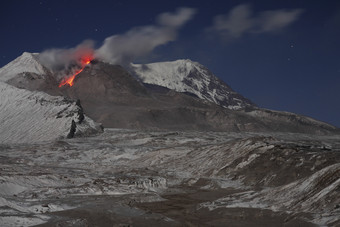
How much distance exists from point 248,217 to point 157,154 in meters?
43.5

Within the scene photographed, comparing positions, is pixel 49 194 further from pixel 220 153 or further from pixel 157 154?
pixel 157 154

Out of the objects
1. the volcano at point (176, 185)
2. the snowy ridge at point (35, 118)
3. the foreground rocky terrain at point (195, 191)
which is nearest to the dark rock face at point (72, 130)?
the snowy ridge at point (35, 118)

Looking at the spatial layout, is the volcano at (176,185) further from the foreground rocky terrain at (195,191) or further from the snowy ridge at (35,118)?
the snowy ridge at (35,118)

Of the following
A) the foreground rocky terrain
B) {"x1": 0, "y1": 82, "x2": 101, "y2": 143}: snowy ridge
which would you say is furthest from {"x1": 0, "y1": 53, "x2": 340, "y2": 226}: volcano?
{"x1": 0, "y1": 82, "x2": 101, "y2": 143}: snowy ridge

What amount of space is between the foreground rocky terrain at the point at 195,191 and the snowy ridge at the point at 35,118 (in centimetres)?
4180

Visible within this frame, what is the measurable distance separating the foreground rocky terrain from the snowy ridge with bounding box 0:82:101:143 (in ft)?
137

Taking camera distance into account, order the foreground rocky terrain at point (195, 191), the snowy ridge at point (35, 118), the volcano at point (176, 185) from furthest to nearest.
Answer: the snowy ridge at point (35, 118)
the volcano at point (176, 185)
the foreground rocky terrain at point (195, 191)

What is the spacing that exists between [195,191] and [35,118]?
86820 mm

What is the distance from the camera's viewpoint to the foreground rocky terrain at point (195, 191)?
75.7 ft

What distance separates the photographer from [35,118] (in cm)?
11825

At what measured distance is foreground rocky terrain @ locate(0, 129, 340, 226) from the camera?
23078 mm

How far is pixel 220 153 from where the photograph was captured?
180 ft

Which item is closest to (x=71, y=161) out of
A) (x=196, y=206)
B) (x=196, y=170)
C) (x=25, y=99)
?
(x=196, y=170)

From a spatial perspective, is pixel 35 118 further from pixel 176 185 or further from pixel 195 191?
pixel 195 191
